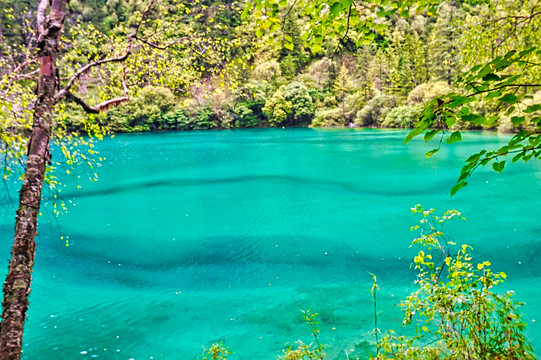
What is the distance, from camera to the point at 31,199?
3.10 metres

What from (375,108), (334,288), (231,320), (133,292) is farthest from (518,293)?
(375,108)

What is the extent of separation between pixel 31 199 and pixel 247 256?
8.47m

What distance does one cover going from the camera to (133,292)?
905 cm

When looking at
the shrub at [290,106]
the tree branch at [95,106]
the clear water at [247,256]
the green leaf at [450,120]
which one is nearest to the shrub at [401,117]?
the shrub at [290,106]

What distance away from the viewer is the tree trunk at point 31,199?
2943 mm

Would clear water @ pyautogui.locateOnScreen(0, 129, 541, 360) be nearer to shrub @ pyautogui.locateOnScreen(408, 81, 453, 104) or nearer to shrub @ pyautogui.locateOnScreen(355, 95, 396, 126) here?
shrub @ pyautogui.locateOnScreen(408, 81, 453, 104)

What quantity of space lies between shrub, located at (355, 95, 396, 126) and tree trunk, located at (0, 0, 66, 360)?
58559 millimetres

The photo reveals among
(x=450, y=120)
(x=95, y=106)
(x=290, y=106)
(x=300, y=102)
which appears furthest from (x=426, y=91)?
(x=450, y=120)

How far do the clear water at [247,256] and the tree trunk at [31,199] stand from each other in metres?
1.40

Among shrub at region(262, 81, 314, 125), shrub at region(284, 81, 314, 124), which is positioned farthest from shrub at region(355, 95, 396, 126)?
shrub at region(262, 81, 314, 125)

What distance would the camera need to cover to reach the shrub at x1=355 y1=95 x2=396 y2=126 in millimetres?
57906

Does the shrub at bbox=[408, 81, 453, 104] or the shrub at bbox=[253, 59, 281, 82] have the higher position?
the shrub at bbox=[253, 59, 281, 82]

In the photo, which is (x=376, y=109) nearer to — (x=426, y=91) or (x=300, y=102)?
(x=426, y=91)

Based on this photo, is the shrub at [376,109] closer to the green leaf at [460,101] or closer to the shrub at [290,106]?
the shrub at [290,106]
